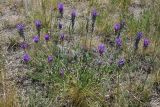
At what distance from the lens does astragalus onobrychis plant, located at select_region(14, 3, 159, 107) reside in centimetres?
332

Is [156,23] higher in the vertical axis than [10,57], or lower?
higher

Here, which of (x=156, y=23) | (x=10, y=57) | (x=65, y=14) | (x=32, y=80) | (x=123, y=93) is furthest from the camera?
(x=65, y=14)

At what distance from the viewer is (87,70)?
342 cm

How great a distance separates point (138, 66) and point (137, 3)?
67.1 inches

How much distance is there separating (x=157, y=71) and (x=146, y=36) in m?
0.80

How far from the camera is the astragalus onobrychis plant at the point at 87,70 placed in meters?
3.32

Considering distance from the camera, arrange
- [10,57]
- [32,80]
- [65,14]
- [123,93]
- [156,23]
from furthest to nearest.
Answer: [65,14], [156,23], [10,57], [32,80], [123,93]

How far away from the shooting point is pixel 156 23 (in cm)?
448

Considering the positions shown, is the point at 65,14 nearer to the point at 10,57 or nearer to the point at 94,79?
the point at 10,57

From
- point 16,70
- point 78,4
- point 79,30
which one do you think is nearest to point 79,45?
point 79,30

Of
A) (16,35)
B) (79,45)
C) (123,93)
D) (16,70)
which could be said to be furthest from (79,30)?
(123,93)

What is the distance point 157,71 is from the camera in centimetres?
361

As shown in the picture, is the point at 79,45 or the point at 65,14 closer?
the point at 79,45

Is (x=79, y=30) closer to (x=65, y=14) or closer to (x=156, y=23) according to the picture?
(x=65, y=14)
